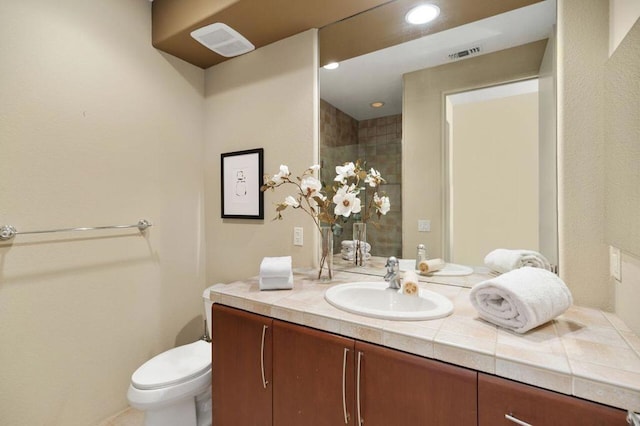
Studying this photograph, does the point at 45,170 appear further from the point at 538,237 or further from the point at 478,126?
the point at 538,237

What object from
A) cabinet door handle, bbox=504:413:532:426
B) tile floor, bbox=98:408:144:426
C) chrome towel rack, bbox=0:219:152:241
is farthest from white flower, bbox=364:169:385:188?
tile floor, bbox=98:408:144:426

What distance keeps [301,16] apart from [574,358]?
75.3 inches

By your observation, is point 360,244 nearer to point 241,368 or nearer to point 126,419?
point 241,368

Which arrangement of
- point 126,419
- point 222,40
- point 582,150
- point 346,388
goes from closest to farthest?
point 346,388 < point 582,150 < point 126,419 < point 222,40

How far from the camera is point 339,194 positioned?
1.43 metres

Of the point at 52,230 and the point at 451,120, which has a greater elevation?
the point at 451,120

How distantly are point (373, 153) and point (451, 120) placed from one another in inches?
17.1

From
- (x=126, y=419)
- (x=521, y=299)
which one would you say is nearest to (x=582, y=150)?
(x=521, y=299)

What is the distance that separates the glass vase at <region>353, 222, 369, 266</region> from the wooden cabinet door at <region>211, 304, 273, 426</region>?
74 centimetres

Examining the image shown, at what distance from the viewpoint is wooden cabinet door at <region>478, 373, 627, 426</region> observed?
0.67 m

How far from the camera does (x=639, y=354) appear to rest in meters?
0.77

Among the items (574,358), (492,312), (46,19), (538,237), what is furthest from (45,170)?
(538,237)

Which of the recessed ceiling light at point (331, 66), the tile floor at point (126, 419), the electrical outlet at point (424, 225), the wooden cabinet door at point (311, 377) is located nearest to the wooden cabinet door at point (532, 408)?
the wooden cabinet door at point (311, 377)

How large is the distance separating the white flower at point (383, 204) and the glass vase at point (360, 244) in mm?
145
